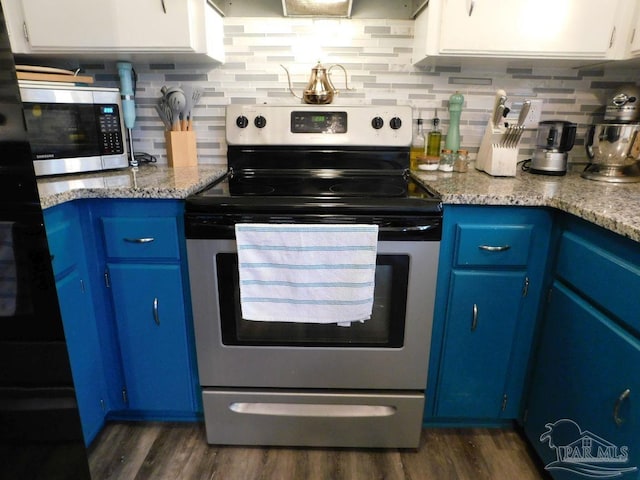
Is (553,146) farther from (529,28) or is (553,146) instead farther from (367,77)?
(367,77)

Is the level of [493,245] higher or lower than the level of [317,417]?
higher

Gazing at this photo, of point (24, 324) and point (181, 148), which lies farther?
point (181, 148)

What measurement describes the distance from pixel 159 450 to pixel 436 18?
1.87 meters

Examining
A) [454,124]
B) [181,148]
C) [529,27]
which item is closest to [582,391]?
[454,124]

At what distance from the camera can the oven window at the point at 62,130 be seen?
1.43 m

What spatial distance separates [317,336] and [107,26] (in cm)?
135

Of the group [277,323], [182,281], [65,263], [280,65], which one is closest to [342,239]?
[277,323]

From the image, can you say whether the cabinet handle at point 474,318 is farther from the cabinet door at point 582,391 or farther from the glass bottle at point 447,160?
the glass bottle at point 447,160

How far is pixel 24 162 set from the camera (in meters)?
0.66

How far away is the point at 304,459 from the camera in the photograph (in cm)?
146

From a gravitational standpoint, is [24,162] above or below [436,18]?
below

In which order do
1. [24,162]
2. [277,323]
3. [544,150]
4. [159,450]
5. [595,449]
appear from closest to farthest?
[24,162] → [595,449] → [277,323] → [159,450] → [544,150]

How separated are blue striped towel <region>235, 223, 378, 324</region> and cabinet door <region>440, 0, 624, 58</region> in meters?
0.86

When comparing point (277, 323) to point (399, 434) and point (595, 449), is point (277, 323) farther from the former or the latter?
point (595, 449)
